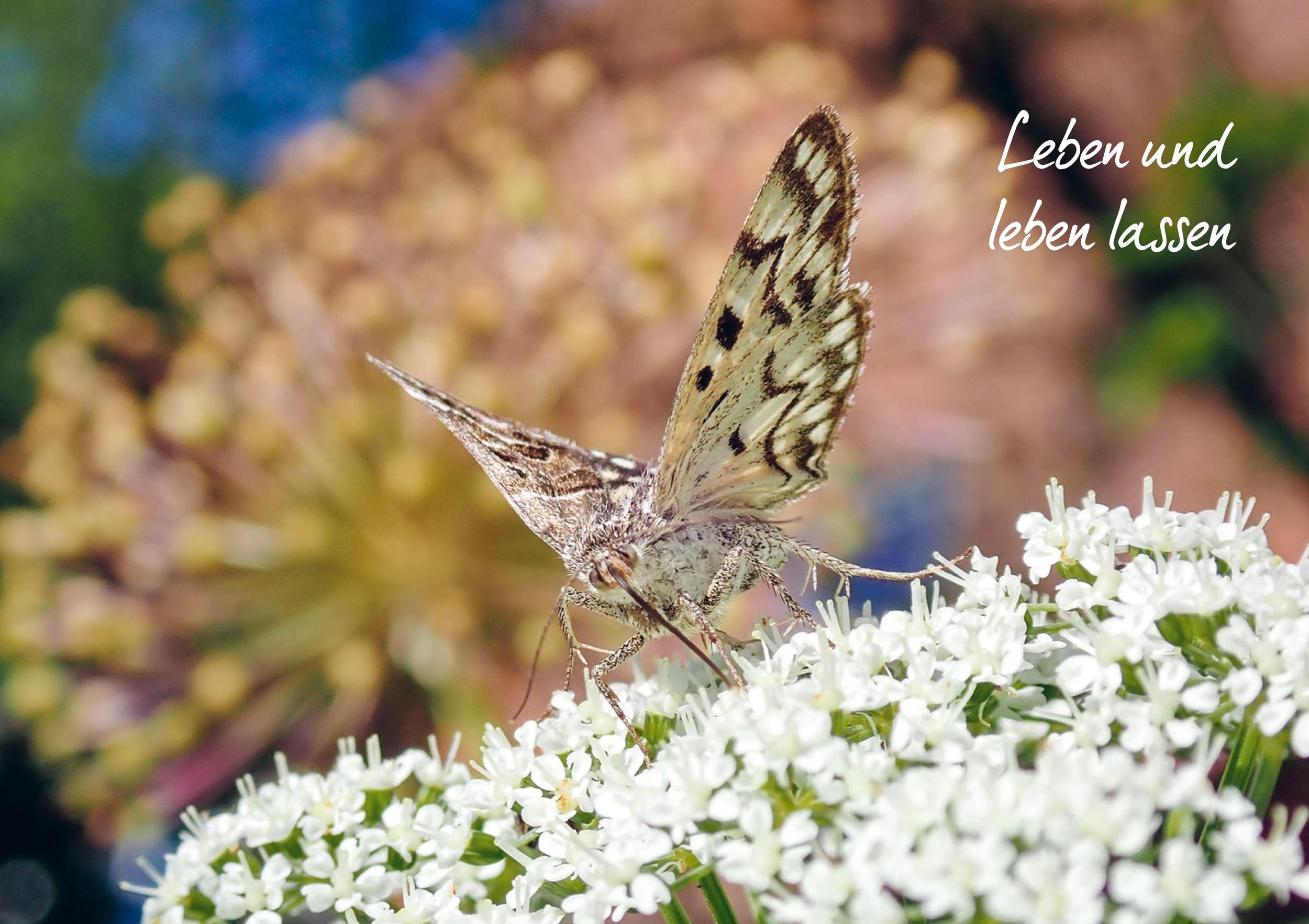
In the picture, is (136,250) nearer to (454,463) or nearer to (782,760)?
(454,463)

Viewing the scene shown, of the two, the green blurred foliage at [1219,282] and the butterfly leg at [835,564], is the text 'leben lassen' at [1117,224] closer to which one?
the green blurred foliage at [1219,282]

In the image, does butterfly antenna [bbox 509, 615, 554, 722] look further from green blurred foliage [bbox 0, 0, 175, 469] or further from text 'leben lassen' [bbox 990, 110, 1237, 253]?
text 'leben lassen' [bbox 990, 110, 1237, 253]

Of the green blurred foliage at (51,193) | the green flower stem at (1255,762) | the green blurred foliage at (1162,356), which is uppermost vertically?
the green blurred foliage at (51,193)

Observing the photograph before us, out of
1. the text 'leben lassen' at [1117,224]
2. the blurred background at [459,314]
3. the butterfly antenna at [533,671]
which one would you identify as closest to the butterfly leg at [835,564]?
the butterfly antenna at [533,671]

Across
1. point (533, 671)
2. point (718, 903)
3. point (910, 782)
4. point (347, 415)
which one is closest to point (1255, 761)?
point (910, 782)

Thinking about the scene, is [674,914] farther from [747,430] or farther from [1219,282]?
[1219,282]

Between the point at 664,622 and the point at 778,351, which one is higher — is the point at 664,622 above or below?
below

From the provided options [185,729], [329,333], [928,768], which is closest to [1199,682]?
[928,768]
